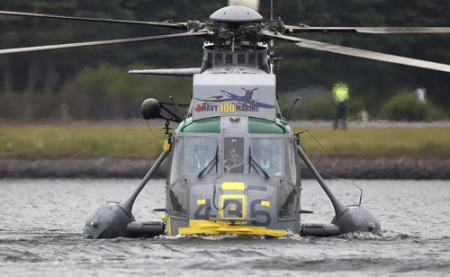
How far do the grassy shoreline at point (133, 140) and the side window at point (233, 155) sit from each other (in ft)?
69.7

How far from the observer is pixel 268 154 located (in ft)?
100

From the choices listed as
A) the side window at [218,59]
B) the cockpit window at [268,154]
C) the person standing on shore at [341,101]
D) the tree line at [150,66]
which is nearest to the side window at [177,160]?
the cockpit window at [268,154]

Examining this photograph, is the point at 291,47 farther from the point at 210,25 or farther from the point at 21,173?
the point at 210,25

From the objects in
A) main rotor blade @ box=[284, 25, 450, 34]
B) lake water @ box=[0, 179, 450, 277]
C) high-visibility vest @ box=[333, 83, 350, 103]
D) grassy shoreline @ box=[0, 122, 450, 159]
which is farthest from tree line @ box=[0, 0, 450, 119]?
main rotor blade @ box=[284, 25, 450, 34]

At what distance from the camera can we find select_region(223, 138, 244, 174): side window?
3014cm

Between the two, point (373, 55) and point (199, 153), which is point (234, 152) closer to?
point (199, 153)

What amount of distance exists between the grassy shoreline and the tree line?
3.39 feet

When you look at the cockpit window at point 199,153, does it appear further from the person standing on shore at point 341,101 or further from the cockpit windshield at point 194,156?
the person standing on shore at point 341,101

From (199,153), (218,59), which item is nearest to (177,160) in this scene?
(199,153)

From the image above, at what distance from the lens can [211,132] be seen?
100 ft

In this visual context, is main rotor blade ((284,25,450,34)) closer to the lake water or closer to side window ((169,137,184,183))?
side window ((169,137,184,183))

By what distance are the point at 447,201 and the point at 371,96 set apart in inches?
209

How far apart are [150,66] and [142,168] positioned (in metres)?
10.1

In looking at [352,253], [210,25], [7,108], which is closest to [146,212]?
[7,108]
